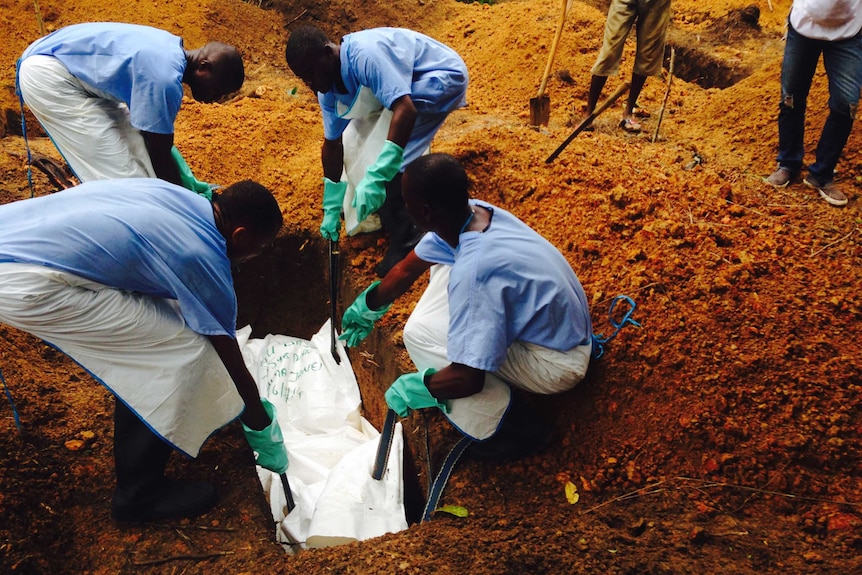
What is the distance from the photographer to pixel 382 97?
301cm

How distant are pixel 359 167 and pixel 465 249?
1619 millimetres

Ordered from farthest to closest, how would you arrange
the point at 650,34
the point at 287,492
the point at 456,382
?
the point at 650,34 < the point at 287,492 < the point at 456,382

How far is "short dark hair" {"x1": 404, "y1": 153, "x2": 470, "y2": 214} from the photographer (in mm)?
2021

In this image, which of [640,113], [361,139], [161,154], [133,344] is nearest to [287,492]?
[133,344]

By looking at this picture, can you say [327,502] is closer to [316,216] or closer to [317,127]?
[316,216]

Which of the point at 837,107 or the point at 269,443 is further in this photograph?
the point at 837,107

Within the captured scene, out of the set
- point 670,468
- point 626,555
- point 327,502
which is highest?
point 626,555

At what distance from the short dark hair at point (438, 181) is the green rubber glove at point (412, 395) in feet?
2.03

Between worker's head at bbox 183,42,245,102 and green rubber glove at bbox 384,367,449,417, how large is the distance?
165 cm

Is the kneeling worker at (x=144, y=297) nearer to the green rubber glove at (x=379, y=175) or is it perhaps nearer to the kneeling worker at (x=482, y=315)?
the kneeling worker at (x=482, y=315)

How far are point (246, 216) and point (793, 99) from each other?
10.7 feet

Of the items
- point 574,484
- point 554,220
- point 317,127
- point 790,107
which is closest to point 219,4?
point 317,127

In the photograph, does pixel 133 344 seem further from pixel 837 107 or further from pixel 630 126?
pixel 630 126

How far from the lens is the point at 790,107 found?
3.66 meters
